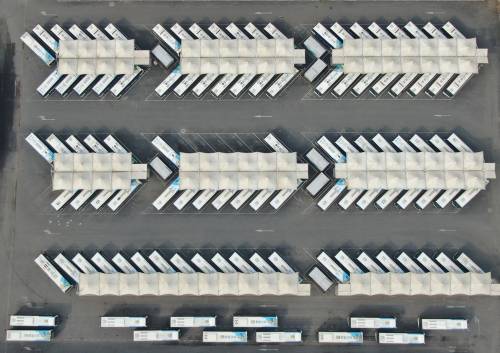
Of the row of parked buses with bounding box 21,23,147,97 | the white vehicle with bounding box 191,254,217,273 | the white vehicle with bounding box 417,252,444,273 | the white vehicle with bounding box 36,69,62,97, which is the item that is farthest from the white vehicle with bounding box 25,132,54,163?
the white vehicle with bounding box 417,252,444,273

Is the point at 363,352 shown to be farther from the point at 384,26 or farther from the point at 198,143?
the point at 384,26

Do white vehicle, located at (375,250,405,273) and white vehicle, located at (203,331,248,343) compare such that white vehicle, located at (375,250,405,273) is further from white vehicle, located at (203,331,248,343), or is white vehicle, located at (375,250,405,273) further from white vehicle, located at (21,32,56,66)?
white vehicle, located at (21,32,56,66)

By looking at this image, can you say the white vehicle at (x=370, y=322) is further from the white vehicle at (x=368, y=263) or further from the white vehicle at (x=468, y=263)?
the white vehicle at (x=468, y=263)

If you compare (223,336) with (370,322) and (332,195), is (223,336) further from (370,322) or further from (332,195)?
(332,195)

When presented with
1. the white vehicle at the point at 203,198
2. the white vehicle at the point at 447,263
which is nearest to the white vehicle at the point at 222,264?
the white vehicle at the point at 203,198

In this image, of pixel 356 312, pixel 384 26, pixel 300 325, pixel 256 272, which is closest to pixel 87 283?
pixel 256 272

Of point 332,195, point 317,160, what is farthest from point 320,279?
point 317,160
